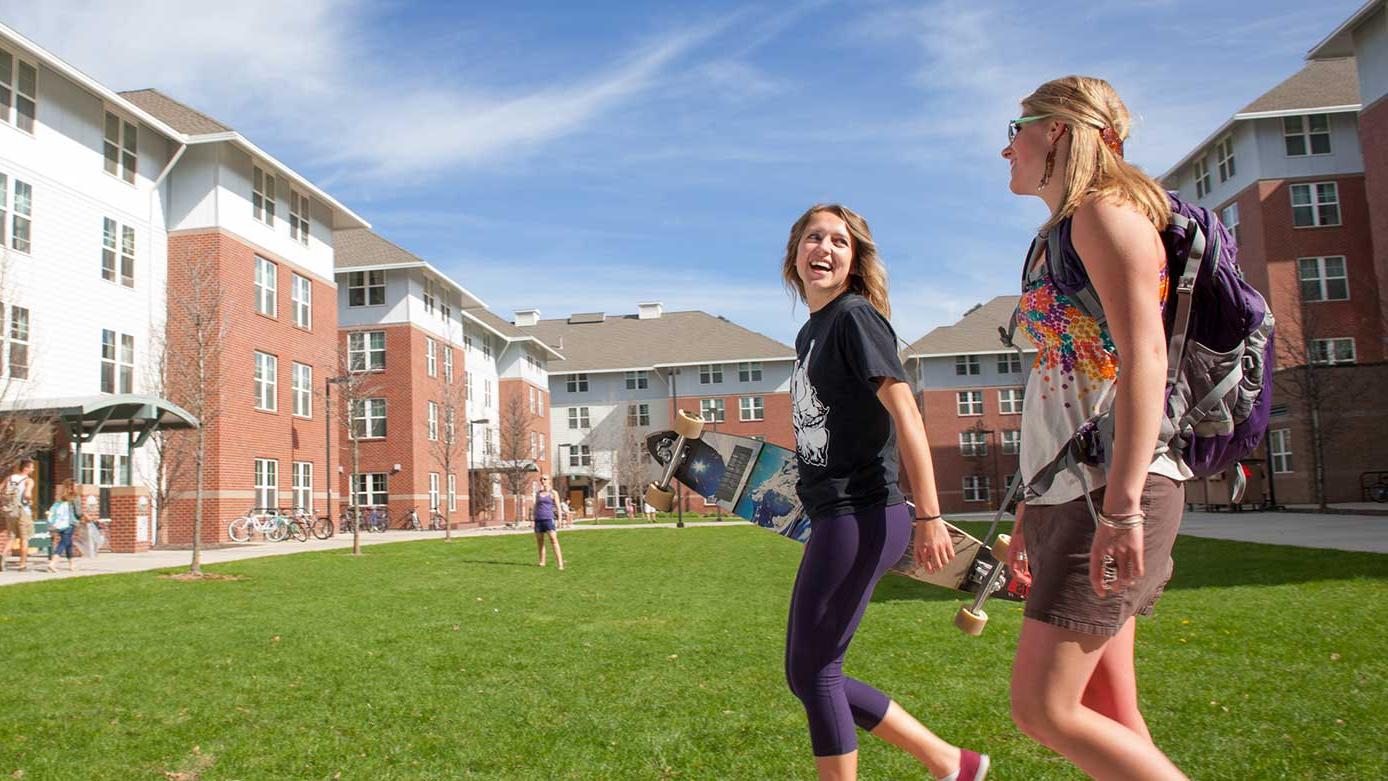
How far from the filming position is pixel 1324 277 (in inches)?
1639

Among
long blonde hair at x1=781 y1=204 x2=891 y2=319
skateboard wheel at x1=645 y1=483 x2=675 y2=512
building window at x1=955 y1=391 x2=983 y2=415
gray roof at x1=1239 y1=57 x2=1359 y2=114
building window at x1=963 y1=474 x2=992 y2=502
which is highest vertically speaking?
gray roof at x1=1239 y1=57 x2=1359 y2=114

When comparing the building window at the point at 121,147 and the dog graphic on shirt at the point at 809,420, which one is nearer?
the dog graphic on shirt at the point at 809,420

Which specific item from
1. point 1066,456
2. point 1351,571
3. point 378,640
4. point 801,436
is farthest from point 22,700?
point 1351,571

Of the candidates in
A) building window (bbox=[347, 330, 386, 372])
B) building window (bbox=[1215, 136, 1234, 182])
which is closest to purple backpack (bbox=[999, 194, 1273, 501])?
building window (bbox=[1215, 136, 1234, 182])

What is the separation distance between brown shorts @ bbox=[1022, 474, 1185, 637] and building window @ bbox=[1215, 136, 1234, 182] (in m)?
47.1

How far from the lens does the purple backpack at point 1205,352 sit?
8.34 ft

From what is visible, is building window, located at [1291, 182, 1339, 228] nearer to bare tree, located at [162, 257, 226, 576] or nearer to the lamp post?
the lamp post

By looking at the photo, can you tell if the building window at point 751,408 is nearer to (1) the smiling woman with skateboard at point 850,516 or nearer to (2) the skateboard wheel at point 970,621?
(1) the smiling woman with skateboard at point 850,516

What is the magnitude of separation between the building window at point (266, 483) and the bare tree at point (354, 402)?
96.0 inches

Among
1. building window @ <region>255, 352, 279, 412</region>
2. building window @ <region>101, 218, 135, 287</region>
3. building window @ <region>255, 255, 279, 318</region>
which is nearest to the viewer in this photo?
building window @ <region>101, 218, 135, 287</region>

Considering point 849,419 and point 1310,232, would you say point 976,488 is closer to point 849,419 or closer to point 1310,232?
point 1310,232

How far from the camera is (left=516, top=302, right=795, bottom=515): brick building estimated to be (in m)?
73.6

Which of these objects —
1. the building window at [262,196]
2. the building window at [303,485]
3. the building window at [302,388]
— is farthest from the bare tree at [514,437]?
the building window at [262,196]

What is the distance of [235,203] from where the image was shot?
3225 centimetres
